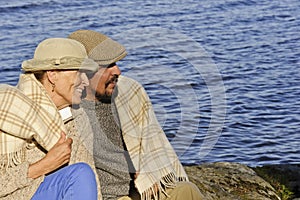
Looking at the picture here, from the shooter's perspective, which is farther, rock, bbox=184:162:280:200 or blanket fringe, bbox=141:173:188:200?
rock, bbox=184:162:280:200

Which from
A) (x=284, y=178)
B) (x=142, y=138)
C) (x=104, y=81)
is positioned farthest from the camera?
(x=284, y=178)

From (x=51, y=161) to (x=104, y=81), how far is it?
85 centimetres

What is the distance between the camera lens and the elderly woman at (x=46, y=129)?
468cm

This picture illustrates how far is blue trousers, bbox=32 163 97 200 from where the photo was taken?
15.3 feet

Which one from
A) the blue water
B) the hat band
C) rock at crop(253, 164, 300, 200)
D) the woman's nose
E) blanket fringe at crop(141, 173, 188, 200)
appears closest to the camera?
the hat band

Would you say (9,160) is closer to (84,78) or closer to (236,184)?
(84,78)

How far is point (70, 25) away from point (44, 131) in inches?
593

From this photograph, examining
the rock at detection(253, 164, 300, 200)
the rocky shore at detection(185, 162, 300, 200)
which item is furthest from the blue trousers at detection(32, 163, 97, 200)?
the rock at detection(253, 164, 300, 200)

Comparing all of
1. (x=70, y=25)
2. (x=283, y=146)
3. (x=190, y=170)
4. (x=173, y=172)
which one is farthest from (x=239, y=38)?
(x=173, y=172)

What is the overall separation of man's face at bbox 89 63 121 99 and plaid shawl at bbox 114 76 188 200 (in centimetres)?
16

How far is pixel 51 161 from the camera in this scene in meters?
4.70

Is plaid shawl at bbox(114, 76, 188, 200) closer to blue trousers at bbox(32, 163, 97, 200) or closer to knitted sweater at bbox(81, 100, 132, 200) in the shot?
knitted sweater at bbox(81, 100, 132, 200)

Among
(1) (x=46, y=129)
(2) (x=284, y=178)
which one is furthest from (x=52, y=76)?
(2) (x=284, y=178)

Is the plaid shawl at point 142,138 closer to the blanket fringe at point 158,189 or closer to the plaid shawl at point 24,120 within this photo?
the blanket fringe at point 158,189
